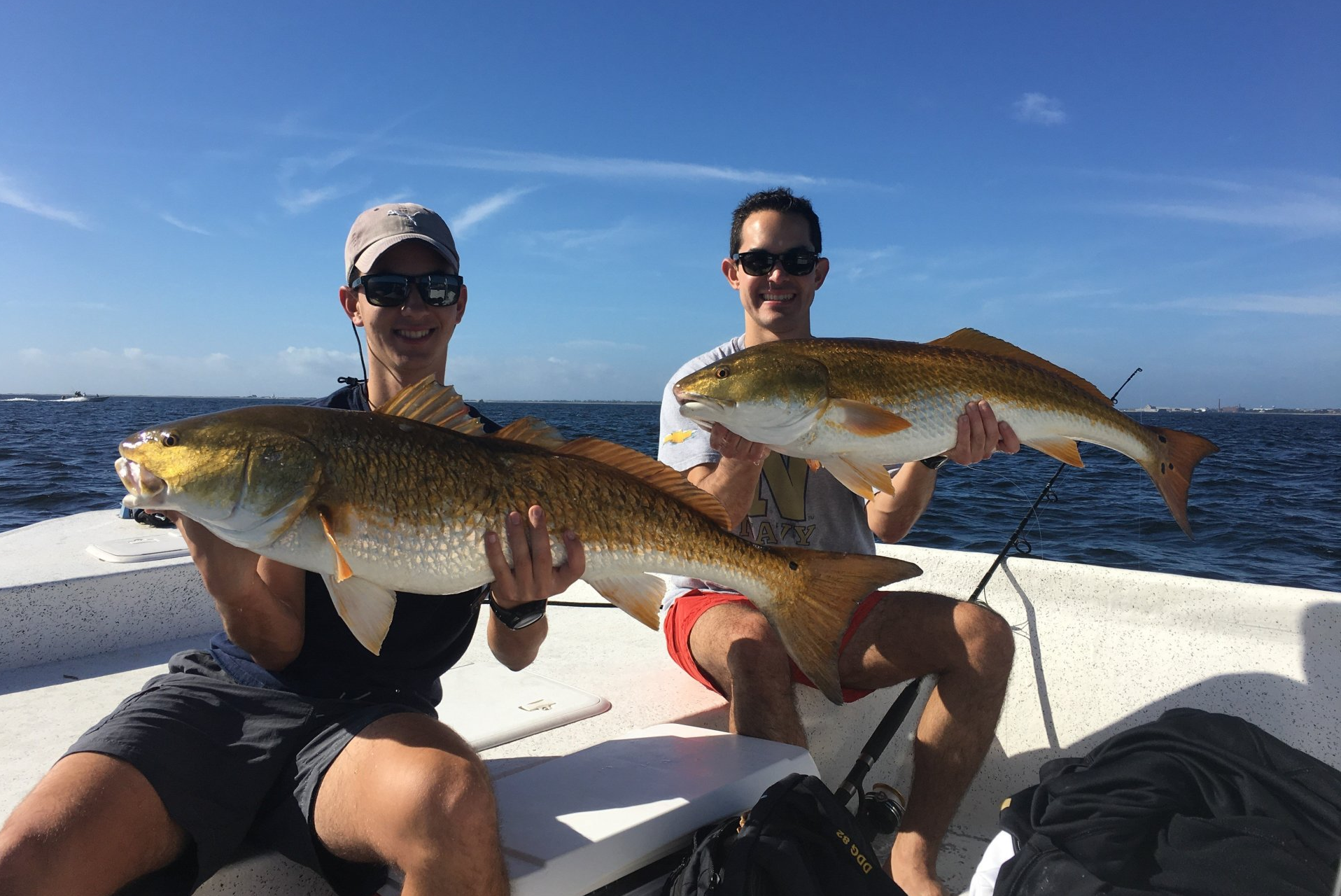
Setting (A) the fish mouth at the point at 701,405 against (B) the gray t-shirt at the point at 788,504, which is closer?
(A) the fish mouth at the point at 701,405

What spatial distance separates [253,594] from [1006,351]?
318 centimetres

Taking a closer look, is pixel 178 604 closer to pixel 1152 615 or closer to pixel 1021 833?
pixel 1021 833

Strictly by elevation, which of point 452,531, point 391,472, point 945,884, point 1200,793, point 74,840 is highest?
point 391,472

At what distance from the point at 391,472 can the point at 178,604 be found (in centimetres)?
362

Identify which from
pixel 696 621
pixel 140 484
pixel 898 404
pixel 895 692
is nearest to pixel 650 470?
pixel 898 404

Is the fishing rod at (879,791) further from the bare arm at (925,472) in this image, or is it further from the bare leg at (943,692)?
the bare arm at (925,472)

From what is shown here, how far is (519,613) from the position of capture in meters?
2.80

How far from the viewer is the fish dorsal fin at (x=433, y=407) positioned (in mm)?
2598

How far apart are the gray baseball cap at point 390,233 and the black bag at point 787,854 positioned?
242 cm

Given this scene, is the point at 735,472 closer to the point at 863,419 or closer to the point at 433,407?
the point at 863,419

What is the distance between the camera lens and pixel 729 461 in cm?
356

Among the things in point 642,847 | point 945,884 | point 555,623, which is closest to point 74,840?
point 642,847

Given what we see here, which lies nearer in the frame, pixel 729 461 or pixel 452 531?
pixel 452 531

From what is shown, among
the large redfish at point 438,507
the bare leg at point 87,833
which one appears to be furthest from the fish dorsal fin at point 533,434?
the bare leg at point 87,833
